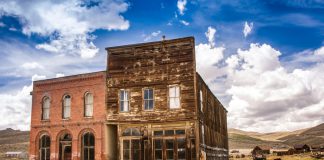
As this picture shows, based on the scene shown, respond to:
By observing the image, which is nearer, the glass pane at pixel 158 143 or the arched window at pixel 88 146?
the glass pane at pixel 158 143

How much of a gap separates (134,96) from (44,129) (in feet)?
28.5

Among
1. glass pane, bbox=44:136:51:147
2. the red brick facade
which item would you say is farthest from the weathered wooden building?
glass pane, bbox=44:136:51:147

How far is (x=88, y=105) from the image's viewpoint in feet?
87.2

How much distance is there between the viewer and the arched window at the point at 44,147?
27.7 m

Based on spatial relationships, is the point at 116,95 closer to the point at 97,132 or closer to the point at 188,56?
the point at 97,132

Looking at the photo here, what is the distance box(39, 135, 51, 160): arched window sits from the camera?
2765cm

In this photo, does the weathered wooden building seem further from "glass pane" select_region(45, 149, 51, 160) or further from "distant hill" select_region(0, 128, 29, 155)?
"distant hill" select_region(0, 128, 29, 155)

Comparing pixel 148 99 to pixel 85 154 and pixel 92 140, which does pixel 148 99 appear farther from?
pixel 85 154

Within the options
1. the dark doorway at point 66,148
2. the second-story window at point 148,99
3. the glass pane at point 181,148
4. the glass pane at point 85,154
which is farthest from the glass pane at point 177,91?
the dark doorway at point 66,148

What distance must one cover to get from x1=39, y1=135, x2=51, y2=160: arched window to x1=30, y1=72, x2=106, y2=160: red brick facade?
0.83ft

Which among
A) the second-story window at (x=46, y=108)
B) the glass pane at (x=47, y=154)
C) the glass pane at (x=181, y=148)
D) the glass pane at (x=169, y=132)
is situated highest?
the second-story window at (x=46, y=108)

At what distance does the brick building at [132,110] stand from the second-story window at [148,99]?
0.24ft

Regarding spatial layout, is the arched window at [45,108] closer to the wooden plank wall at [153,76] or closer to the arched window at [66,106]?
the arched window at [66,106]

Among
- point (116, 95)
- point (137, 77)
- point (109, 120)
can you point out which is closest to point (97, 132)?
point (109, 120)
